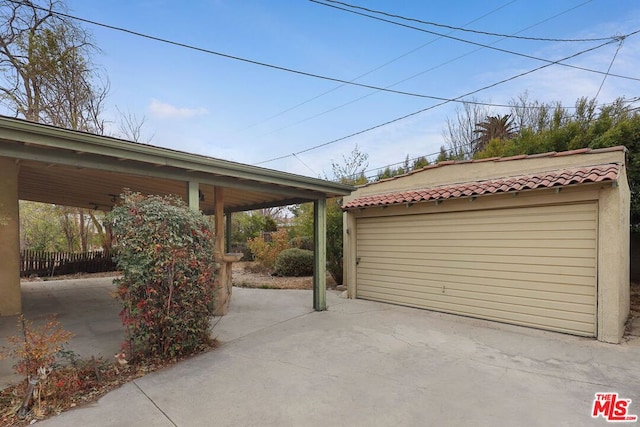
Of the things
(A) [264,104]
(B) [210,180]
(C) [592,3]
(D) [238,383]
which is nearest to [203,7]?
(B) [210,180]

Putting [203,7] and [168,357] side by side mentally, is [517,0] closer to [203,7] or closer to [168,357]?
[203,7]

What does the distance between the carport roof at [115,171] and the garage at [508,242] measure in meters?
1.91

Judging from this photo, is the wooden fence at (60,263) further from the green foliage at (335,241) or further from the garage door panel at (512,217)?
the garage door panel at (512,217)

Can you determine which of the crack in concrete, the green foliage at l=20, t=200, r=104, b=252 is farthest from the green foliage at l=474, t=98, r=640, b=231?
the green foliage at l=20, t=200, r=104, b=252

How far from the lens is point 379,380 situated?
3.40 metres

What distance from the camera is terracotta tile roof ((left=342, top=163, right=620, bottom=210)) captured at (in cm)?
467

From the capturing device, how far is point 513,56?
8117 millimetres

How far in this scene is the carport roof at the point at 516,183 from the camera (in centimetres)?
468

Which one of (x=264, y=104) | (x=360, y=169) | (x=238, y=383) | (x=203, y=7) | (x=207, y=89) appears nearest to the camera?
(x=238, y=383)

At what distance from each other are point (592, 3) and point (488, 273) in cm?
662

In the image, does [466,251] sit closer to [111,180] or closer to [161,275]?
[161,275]

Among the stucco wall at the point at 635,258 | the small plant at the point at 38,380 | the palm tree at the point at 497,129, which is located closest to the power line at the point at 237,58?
the small plant at the point at 38,380

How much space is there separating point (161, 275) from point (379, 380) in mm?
2626

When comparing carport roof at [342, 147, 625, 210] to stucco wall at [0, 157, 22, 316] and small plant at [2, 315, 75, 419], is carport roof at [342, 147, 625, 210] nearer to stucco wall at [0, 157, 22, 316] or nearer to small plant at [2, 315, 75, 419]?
small plant at [2, 315, 75, 419]
